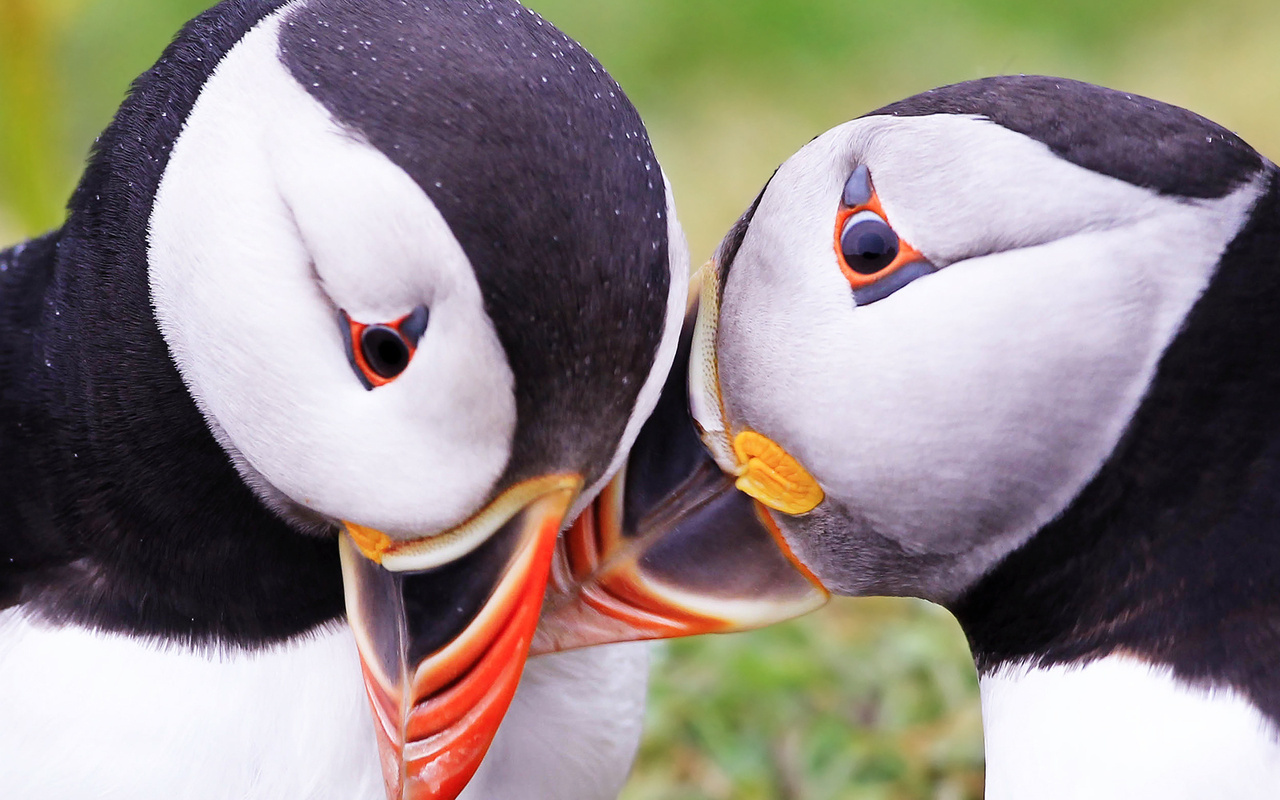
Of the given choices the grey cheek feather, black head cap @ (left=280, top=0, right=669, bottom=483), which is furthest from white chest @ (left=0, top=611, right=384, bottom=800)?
the grey cheek feather

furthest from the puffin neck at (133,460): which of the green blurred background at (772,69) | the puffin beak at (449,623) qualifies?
the green blurred background at (772,69)

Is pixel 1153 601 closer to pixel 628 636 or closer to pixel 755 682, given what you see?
pixel 628 636

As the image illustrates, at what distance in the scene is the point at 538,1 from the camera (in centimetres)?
642

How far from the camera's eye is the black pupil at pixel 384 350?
160 centimetres

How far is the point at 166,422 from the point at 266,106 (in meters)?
0.45

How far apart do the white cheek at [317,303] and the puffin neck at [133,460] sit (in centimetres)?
10

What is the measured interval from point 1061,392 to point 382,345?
29.6 inches

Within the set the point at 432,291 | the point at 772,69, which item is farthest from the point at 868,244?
the point at 772,69

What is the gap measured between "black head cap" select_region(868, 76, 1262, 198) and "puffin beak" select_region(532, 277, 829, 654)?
48cm

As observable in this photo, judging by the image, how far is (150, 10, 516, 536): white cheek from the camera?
158 centimetres

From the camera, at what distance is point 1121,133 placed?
175 centimetres

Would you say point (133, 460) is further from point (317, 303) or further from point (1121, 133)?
point (1121, 133)

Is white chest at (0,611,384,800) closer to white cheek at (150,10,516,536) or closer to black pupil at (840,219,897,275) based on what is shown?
white cheek at (150,10,516,536)

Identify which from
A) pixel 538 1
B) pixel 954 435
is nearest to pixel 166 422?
pixel 954 435
